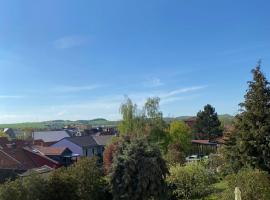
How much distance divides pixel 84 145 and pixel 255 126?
48.3 meters

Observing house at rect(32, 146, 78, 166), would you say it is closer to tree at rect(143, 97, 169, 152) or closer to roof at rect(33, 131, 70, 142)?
tree at rect(143, 97, 169, 152)

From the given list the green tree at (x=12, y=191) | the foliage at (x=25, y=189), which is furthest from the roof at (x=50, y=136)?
the green tree at (x=12, y=191)

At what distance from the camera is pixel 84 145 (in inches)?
2906

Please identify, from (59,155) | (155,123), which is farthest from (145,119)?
(59,155)

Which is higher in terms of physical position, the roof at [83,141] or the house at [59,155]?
the roof at [83,141]

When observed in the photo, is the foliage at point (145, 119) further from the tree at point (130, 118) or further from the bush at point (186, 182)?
the bush at point (186, 182)

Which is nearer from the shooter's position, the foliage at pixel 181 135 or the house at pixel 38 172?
the house at pixel 38 172

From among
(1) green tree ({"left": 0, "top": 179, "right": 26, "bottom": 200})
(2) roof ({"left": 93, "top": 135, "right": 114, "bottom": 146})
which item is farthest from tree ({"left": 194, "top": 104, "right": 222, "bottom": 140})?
(1) green tree ({"left": 0, "top": 179, "right": 26, "bottom": 200})

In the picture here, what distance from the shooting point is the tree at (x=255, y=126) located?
28953mm

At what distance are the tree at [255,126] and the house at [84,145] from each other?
140 ft

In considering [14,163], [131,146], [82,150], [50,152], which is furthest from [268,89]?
[82,150]

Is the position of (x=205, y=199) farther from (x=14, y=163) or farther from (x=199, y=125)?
(x=199, y=125)

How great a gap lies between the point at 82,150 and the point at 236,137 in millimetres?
44647

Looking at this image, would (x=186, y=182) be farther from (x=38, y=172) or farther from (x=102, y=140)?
(x=102, y=140)
